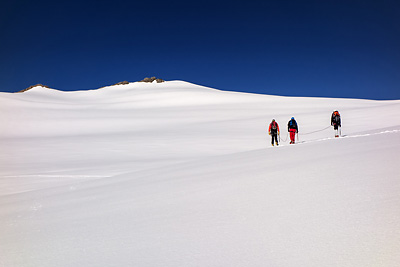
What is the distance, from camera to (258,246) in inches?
118

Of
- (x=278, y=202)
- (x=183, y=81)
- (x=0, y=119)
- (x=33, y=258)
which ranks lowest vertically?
(x=33, y=258)

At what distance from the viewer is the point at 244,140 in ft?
62.0

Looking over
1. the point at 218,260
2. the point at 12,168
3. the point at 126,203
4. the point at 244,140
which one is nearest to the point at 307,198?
the point at 218,260

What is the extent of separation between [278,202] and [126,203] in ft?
7.85

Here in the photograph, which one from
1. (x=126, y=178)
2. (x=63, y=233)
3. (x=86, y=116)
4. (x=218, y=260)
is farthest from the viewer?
(x=86, y=116)

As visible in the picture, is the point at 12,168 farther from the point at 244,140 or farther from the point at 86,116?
the point at 86,116

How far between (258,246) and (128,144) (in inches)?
636

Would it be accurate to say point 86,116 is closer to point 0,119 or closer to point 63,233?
point 0,119

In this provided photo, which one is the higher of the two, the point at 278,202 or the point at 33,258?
the point at 278,202

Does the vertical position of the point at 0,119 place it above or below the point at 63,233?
above

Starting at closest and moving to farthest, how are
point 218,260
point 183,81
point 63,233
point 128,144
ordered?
1. point 218,260
2. point 63,233
3. point 128,144
4. point 183,81

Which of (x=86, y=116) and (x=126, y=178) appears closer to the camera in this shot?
(x=126, y=178)

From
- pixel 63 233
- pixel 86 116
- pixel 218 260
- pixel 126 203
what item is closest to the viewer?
pixel 218 260

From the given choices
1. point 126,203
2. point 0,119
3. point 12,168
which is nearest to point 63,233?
point 126,203
